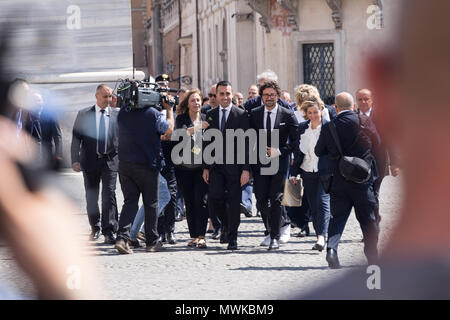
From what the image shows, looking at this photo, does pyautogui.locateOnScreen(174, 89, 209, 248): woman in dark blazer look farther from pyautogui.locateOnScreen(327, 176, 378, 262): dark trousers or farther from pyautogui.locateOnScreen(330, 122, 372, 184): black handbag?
pyautogui.locateOnScreen(330, 122, 372, 184): black handbag

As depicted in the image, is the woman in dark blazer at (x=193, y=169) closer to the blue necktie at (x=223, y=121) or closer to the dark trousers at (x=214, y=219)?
the dark trousers at (x=214, y=219)

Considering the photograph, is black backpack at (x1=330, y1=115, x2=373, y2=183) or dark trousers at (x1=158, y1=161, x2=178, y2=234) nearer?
black backpack at (x1=330, y1=115, x2=373, y2=183)

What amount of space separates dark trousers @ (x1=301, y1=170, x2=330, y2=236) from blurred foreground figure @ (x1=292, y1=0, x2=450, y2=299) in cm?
888

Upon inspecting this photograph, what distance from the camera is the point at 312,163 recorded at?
9961 millimetres

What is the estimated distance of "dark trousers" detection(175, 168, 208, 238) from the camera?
1038 centimetres

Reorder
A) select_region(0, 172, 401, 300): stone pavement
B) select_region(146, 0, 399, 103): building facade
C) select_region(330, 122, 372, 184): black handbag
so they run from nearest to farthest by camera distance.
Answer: select_region(0, 172, 401, 300): stone pavement → select_region(330, 122, 372, 184): black handbag → select_region(146, 0, 399, 103): building facade

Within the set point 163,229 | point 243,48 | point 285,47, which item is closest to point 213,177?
point 163,229

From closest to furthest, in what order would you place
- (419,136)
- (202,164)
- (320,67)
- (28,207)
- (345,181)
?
(419,136), (28,207), (345,181), (202,164), (320,67)

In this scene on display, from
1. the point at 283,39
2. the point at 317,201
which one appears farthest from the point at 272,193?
the point at 283,39

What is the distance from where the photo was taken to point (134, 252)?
979cm

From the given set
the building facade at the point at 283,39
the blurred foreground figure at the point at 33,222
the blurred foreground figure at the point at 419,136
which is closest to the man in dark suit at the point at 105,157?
the building facade at the point at 283,39

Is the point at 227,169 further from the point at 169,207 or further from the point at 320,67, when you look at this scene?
the point at 320,67

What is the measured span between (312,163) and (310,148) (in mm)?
149

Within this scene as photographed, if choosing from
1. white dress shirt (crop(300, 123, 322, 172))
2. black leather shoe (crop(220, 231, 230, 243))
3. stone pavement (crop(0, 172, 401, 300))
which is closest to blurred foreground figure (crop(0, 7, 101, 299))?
stone pavement (crop(0, 172, 401, 300))
